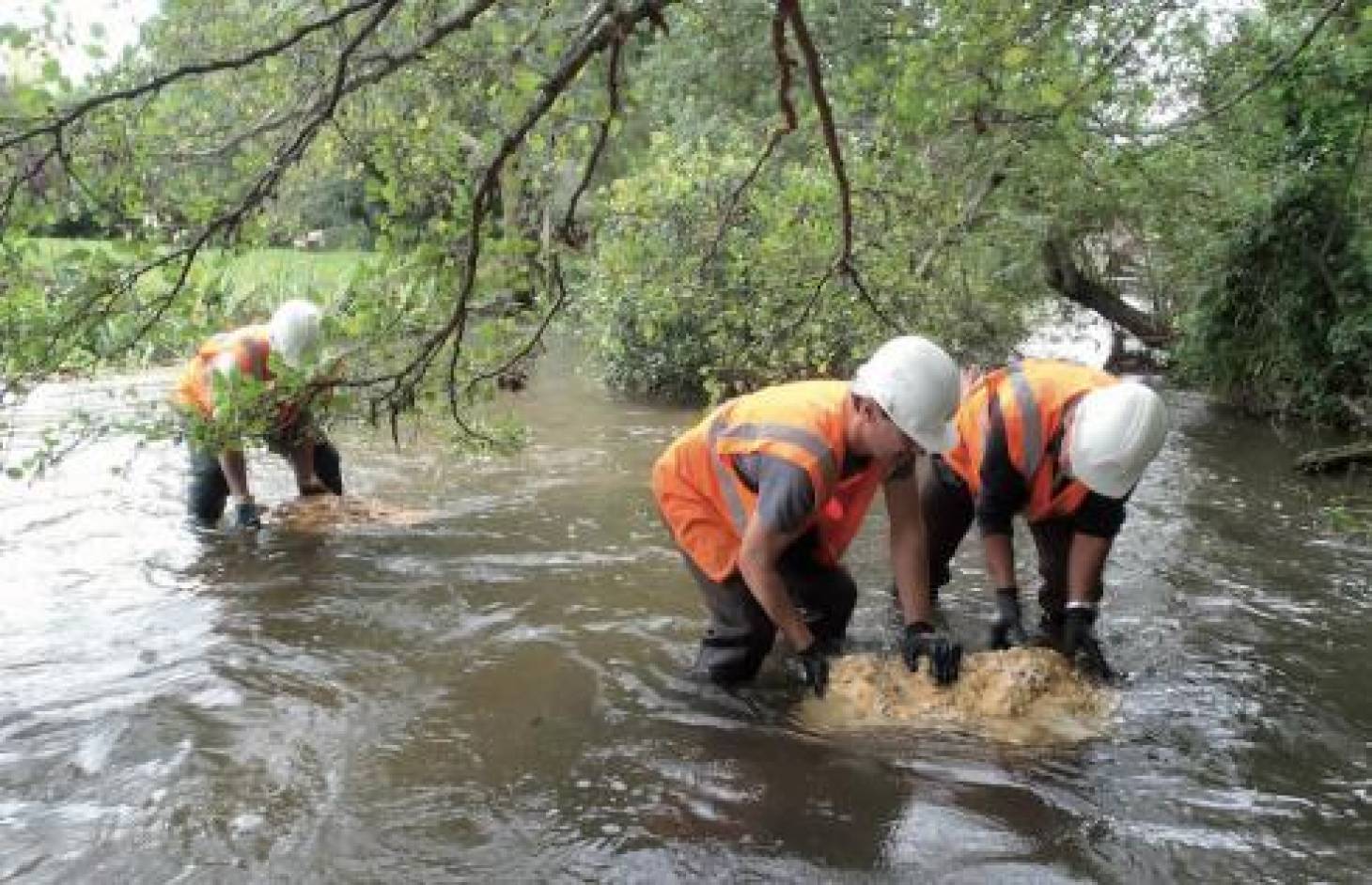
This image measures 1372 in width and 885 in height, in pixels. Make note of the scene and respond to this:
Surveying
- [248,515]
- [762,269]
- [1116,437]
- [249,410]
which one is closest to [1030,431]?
[1116,437]

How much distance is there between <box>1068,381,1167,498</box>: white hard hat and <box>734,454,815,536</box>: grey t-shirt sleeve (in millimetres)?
1111

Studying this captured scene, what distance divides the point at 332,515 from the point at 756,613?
11.3 ft

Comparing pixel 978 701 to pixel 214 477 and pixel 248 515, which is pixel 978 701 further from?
pixel 214 477

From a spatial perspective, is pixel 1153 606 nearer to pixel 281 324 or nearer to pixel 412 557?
pixel 412 557

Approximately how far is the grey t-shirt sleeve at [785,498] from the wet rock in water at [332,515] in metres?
3.78

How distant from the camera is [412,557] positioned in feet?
20.8

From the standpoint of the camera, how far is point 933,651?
13.5 ft

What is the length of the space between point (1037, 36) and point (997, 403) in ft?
5.56

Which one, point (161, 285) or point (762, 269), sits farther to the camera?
point (762, 269)

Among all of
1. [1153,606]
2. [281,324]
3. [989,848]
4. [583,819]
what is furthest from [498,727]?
[1153,606]

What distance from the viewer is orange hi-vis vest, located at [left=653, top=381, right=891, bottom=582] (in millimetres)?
3756

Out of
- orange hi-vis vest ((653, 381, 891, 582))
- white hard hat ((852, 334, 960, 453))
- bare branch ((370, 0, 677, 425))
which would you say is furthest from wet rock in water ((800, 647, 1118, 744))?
bare branch ((370, 0, 677, 425))

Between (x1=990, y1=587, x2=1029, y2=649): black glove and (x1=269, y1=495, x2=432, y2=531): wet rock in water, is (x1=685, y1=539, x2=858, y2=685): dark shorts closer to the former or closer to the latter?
(x1=990, y1=587, x2=1029, y2=649): black glove

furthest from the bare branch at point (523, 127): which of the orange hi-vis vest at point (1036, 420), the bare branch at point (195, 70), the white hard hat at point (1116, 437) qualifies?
the white hard hat at point (1116, 437)
